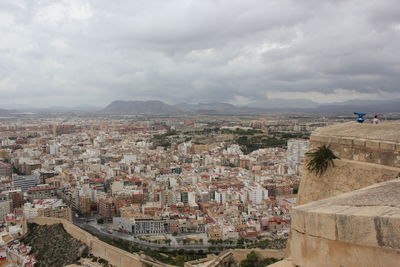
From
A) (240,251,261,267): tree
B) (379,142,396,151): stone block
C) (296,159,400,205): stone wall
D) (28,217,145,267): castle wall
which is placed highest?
(379,142,396,151): stone block

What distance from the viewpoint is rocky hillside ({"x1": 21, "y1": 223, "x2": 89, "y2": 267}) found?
1278 centimetres

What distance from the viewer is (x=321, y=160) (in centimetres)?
305

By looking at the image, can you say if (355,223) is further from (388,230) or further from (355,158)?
(355,158)

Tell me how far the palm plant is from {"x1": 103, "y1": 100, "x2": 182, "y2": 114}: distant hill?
12910 cm


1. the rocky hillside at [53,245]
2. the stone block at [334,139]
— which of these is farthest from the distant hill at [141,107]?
the stone block at [334,139]

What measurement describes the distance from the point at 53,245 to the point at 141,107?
132 metres

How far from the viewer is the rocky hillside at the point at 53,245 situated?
12.8m

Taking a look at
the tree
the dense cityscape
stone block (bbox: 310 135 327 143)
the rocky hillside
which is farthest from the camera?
the dense cityscape

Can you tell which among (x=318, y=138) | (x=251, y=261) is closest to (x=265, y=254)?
(x=251, y=261)

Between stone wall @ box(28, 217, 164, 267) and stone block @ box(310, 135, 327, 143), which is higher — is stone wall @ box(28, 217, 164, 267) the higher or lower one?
the lower one

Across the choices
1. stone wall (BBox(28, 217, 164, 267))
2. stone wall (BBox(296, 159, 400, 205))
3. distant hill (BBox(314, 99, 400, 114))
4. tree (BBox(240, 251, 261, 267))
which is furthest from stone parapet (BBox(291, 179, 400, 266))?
distant hill (BBox(314, 99, 400, 114))

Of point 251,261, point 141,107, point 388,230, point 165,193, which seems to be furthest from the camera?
point 141,107

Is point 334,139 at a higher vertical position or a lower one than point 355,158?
higher

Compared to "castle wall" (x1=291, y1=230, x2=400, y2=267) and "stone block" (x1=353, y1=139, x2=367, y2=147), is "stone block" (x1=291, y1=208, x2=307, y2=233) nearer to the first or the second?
"castle wall" (x1=291, y1=230, x2=400, y2=267)
